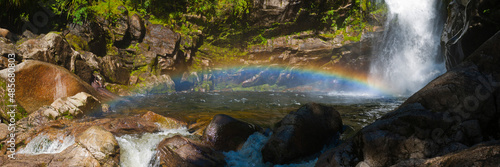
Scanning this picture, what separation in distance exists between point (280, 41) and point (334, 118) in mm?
16384

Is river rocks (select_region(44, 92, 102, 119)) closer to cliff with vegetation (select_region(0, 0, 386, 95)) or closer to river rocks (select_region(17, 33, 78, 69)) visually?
river rocks (select_region(17, 33, 78, 69))

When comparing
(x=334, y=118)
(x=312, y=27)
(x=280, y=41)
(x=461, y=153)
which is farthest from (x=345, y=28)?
(x=461, y=153)

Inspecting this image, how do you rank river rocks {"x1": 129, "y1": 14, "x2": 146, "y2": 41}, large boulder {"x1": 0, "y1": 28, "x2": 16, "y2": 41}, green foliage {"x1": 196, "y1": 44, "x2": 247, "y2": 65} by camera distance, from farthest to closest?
green foliage {"x1": 196, "y1": 44, "x2": 247, "y2": 65}
river rocks {"x1": 129, "y1": 14, "x2": 146, "y2": 41}
large boulder {"x1": 0, "y1": 28, "x2": 16, "y2": 41}

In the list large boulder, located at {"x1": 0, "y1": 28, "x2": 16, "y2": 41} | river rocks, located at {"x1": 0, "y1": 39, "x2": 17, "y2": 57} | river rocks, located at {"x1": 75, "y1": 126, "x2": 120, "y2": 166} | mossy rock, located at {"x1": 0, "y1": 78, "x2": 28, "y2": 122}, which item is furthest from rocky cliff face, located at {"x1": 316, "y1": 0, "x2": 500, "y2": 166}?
large boulder, located at {"x1": 0, "y1": 28, "x2": 16, "y2": 41}

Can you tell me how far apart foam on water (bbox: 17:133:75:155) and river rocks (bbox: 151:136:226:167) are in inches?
78.6

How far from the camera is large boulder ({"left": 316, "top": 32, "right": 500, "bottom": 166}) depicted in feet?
9.52

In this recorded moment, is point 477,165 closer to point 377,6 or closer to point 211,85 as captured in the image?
point 377,6

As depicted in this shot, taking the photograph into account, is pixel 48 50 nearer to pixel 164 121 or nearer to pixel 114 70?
pixel 114 70

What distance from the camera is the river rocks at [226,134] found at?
17.2 feet

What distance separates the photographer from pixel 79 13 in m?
12.9

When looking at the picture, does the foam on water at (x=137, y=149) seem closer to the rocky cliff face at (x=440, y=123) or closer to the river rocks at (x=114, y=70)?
the rocky cliff face at (x=440, y=123)

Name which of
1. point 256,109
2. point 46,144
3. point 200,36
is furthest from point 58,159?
point 200,36

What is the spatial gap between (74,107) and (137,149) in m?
3.10

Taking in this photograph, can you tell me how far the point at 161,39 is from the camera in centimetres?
1764
